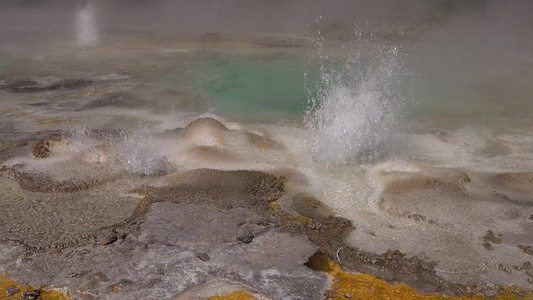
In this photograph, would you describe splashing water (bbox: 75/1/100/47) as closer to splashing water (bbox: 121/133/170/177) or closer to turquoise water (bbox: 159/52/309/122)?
turquoise water (bbox: 159/52/309/122)

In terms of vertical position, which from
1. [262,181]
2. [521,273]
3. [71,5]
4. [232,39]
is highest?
[71,5]

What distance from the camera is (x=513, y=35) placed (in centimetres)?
1438

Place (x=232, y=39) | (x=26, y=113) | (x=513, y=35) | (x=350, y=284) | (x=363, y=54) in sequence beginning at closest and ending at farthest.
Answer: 1. (x=350, y=284)
2. (x=26, y=113)
3. (x=363, y=54)
4. (x=232, y=39)
5. (x=513, y=35)

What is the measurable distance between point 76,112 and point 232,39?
6.59m

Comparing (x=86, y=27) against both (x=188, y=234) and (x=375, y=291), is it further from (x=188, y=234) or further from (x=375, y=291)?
(x=375, y=291)

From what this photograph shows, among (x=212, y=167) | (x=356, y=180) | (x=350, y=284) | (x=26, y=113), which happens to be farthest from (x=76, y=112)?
(x=350, y=284)

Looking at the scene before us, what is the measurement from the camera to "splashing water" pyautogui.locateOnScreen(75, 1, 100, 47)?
13.0 m

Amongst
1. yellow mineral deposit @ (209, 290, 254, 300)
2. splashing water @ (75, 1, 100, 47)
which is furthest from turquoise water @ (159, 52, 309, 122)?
yellow mineral deposit @ (209, 290, 254, 300)

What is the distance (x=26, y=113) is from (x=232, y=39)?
22.7 ft

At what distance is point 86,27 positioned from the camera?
50.0ft

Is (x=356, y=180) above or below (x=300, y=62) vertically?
below

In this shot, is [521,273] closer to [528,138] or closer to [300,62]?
[528,138]

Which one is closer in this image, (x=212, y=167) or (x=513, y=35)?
(x=212, y=167)

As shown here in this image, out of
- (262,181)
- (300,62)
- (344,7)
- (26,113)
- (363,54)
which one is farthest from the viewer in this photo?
(344,7)
